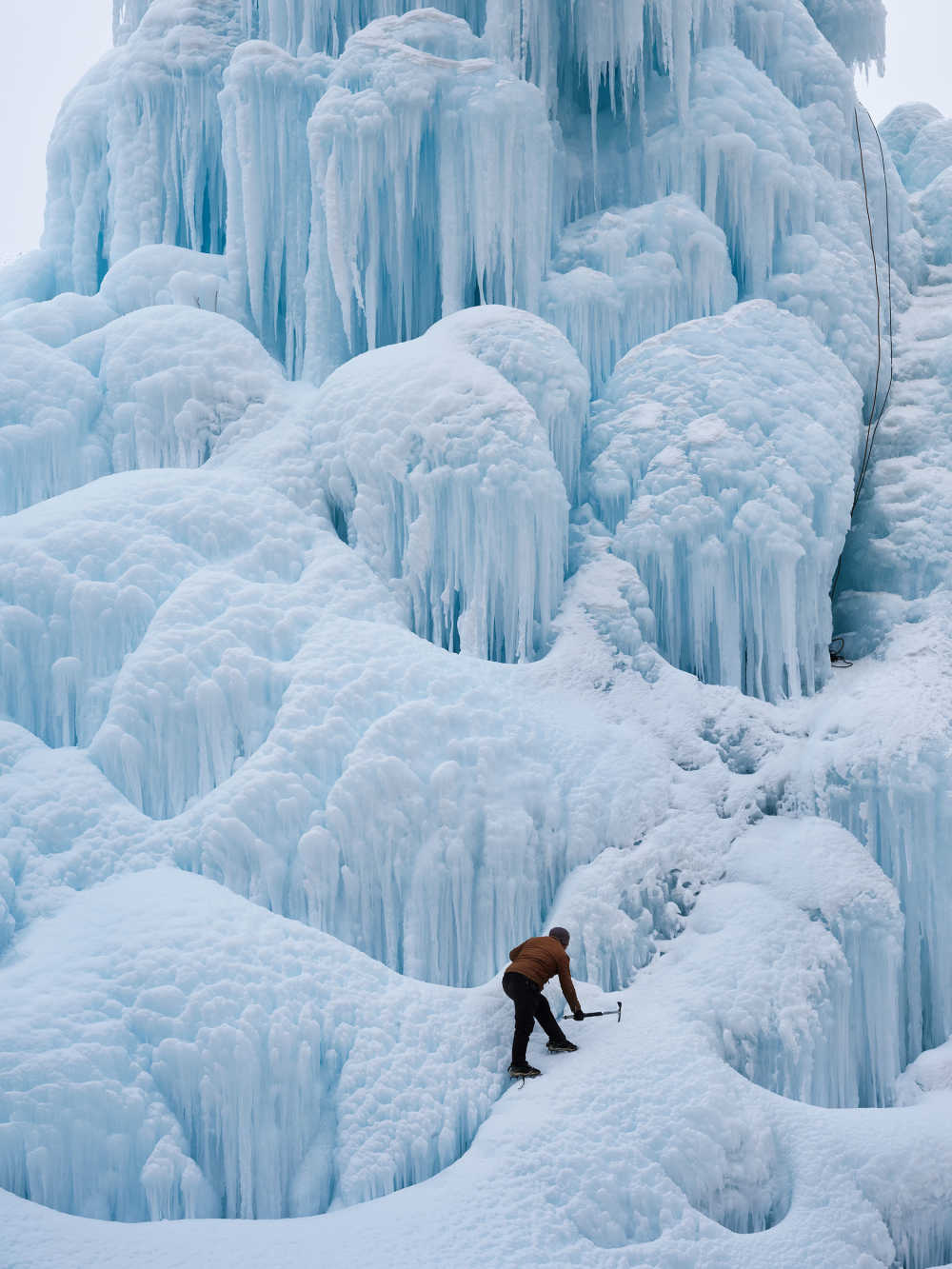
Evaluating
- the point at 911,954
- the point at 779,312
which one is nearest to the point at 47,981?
the point at 911,954

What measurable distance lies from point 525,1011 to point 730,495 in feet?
16.1

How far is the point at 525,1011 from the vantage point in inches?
297

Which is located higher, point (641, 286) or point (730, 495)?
point (641, 286)

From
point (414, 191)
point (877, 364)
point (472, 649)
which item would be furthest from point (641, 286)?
point (472, 649)

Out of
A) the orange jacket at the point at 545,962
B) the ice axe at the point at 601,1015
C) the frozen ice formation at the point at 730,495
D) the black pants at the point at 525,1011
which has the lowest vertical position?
the ice axe at the point at 601,1015

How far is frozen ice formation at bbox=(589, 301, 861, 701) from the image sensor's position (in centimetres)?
1041

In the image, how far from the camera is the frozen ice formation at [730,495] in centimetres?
1041

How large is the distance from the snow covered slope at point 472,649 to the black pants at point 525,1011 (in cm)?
23

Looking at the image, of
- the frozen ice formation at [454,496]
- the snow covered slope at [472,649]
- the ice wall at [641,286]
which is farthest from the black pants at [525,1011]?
the ice wall at [641,286]

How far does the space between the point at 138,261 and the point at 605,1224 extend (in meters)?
9.94

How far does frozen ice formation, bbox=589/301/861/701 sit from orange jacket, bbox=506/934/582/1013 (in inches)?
136

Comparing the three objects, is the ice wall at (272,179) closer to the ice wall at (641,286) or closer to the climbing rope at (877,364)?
the ice wall at (641,286)

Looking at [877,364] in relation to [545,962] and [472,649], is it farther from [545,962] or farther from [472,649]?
[545,962]

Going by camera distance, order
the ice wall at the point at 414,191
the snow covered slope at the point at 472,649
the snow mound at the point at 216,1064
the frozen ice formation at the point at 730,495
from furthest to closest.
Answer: the ice wall at the point at 414,191, the frozen ice formation at the point at 730,495, the snow covered slope at the point at 472,649, the snow mound at the point at 216,1064
